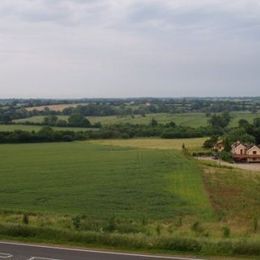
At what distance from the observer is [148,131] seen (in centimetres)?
10844

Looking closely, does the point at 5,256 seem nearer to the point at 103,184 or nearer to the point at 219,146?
the point at 103,184

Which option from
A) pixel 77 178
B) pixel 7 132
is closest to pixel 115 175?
pixel 77 178

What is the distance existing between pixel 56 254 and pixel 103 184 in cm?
2710

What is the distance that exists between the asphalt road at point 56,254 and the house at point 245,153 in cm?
6214

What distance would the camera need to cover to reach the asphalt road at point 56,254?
53.8ft

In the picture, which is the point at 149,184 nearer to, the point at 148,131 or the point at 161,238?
the point at 161,238

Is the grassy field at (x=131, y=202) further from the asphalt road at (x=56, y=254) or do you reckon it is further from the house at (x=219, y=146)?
the house at (x=219, y=146)

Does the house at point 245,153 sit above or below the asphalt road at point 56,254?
below

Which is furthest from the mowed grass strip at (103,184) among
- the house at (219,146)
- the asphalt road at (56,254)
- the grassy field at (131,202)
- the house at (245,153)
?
the house at (219,146)

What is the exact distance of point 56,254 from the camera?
16.7m

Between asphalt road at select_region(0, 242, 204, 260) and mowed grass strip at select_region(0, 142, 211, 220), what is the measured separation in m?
12.0

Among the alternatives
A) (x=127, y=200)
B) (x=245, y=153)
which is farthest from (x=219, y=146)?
(x=127, y=200)

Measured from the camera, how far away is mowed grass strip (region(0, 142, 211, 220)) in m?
33.0

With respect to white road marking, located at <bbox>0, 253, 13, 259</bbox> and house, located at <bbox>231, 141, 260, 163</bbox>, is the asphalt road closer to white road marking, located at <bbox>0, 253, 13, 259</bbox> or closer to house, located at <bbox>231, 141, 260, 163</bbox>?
white road marking, located at <bbox>0, 253, 13, 259</bbox>
